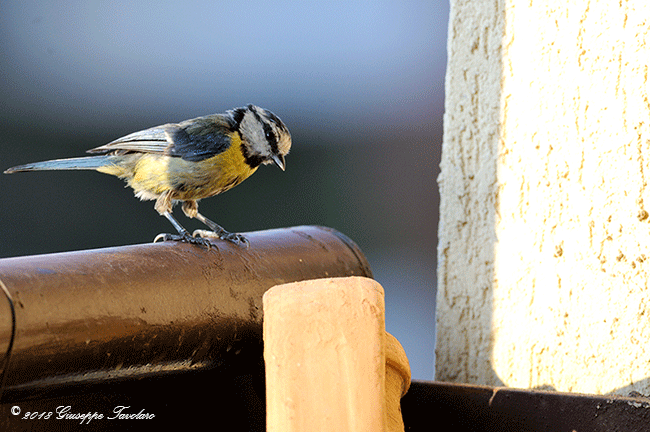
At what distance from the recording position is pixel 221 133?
6.20 ft

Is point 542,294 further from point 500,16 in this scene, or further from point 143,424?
point 143,424

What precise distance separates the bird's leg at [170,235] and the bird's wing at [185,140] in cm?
14

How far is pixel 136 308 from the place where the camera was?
46.3 inches

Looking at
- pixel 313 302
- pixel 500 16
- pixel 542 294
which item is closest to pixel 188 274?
pixel 313 302

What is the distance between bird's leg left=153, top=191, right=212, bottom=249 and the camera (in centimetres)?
154

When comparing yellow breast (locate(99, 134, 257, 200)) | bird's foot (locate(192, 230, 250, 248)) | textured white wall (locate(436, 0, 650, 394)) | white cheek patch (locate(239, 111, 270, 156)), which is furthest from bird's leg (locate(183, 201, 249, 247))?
textured white wall (locate(436, 0, 650, 394))

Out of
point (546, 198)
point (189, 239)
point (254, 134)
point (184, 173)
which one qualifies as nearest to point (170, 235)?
point (189, 239)

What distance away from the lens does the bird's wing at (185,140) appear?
1.85 meters

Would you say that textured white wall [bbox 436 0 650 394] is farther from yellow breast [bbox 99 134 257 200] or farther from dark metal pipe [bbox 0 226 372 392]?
yellow breast [bbox 99 134 257 200]

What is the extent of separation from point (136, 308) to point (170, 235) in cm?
51

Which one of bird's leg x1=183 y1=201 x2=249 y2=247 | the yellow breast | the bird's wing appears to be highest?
the bird's wing

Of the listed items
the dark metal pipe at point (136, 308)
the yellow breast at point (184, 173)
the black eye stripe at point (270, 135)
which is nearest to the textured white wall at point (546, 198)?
the dark metal pipe at point (136, 308)

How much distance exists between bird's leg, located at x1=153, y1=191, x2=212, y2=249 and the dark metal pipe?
6cm

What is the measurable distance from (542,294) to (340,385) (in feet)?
2.55
